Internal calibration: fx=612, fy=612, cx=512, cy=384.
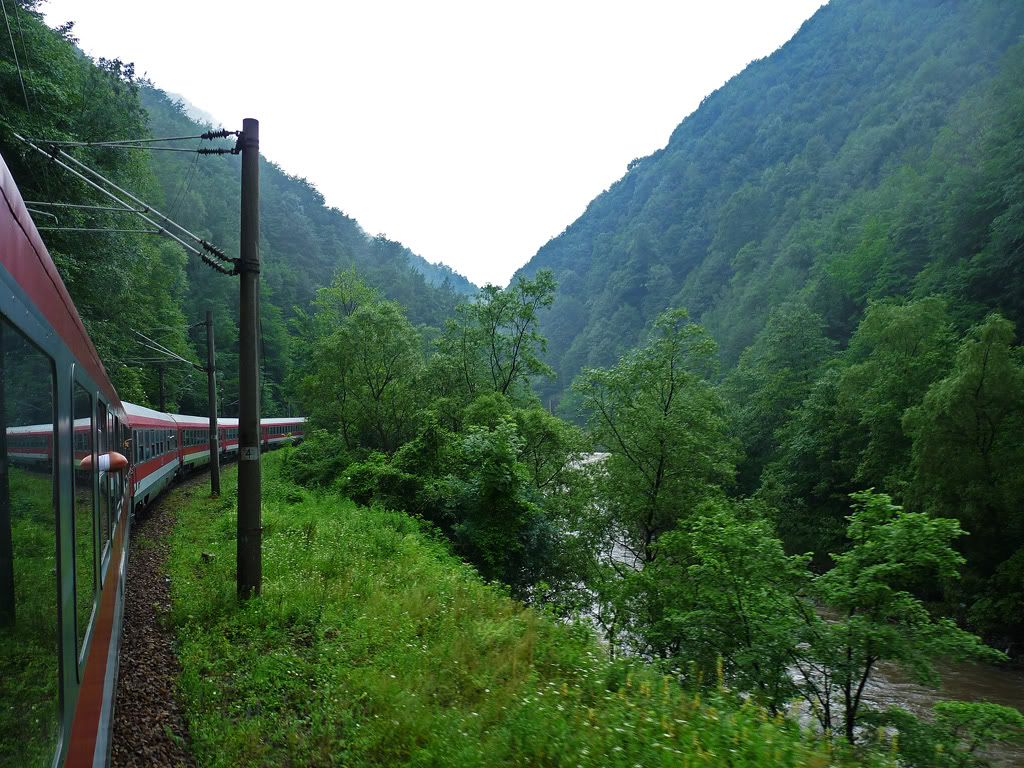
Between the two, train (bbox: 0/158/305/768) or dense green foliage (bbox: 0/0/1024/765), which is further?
dense green foliage (bbox: 0/0/1024/765)

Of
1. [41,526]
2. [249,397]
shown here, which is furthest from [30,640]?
[249,397]

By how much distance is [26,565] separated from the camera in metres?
2.21

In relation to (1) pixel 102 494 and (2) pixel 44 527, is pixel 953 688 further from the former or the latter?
(2) pixel 44 527

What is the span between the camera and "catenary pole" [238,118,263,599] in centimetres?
807

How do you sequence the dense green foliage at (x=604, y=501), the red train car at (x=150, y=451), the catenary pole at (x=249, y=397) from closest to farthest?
1. the dense green foliage at (x=604, y=501)
2. the catenary pole at (x=249, y=397)
3. the red train car at (x=150, y=451)

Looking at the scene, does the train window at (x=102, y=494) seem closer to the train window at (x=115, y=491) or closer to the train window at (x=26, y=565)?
the train window at (x=115, y=491)

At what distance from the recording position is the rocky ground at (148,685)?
5109 millimetres

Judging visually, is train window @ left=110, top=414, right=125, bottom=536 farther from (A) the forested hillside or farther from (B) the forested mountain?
(B) the forested mountain

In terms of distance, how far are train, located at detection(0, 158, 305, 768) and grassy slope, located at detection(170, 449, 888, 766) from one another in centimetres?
180

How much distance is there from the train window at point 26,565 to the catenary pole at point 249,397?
5681 mm

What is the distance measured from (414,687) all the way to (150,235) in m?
36.4

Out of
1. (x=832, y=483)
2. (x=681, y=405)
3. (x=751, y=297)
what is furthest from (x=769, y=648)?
(x=751, y=297)

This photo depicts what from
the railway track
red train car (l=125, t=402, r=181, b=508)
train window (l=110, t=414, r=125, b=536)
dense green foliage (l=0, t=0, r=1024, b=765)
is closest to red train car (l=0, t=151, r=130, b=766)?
the railway track

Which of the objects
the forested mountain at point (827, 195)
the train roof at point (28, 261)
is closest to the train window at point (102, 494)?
the train roof at point (28, 261)
